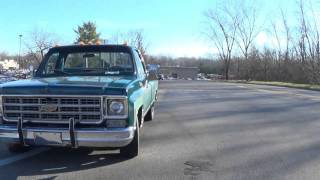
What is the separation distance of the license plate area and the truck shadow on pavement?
407 millimetres

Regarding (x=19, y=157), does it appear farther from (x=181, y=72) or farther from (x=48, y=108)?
(x=181, y=72)

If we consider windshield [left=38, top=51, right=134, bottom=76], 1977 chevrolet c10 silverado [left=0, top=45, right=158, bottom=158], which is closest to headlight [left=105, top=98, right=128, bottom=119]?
1977 chevrolet c10 silverado [left=0, top=45, right=158, bottom=158]

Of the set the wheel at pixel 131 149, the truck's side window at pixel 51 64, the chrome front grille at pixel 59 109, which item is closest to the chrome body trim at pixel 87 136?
the chrome front grille at pixel 59 109

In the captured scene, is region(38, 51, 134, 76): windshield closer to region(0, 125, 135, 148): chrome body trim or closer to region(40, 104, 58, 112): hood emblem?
region(40, 104, 58, 112): hood emblem

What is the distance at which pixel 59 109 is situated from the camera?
272 inches

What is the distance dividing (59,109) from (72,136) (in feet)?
1.47

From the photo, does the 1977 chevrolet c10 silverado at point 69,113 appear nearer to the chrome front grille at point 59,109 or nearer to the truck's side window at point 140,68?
the chrome front grille at point 59,109

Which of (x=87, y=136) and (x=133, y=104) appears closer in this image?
(x=87, y=136)

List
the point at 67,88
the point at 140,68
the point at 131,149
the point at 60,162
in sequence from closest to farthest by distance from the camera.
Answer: the point at 67,88 → the point at 60,162 → the point at 131,149 → the point at 140,68

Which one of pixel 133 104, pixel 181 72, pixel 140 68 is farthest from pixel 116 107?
pixel 181 72

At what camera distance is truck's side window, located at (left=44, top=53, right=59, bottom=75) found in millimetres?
9113

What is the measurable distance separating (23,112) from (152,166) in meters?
1.96

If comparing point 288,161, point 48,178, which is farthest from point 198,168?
point 48,178

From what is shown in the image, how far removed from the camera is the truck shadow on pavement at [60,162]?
685cm
